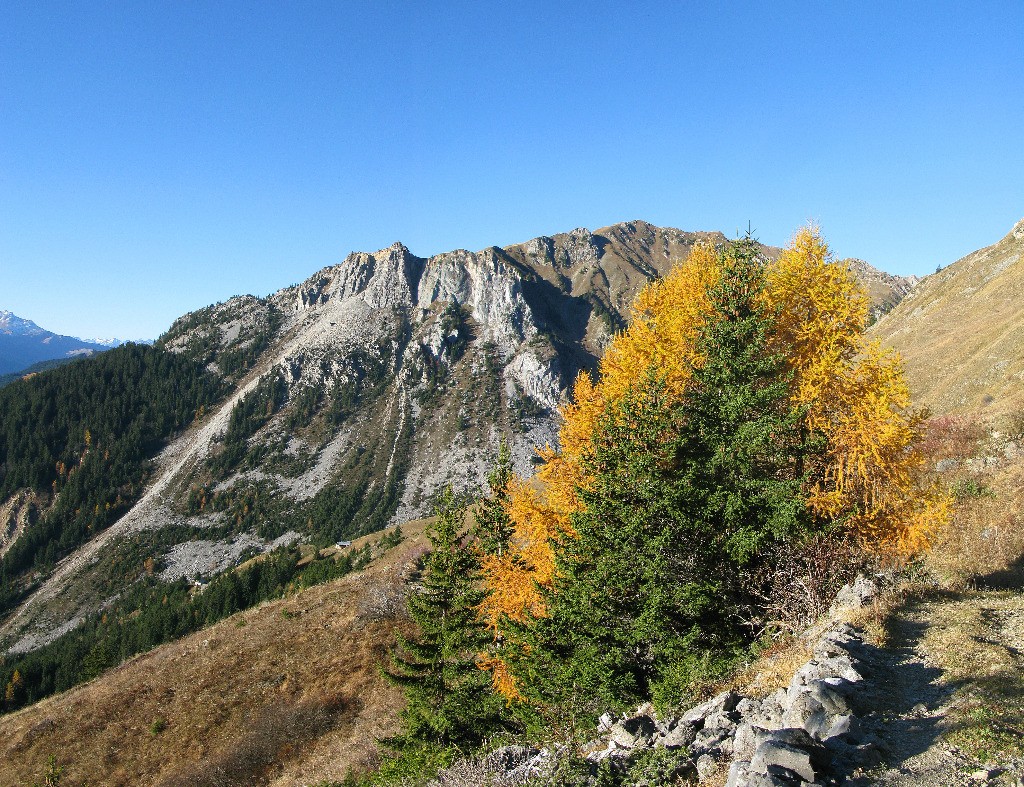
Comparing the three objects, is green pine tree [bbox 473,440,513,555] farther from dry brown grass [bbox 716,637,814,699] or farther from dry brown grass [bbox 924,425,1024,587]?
dry brown grass [bbox 924,425,1024,587]

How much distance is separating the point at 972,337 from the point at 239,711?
253 ft

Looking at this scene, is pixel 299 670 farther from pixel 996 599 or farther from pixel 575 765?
pixel 996 599

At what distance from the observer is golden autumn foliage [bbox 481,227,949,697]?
585 inches

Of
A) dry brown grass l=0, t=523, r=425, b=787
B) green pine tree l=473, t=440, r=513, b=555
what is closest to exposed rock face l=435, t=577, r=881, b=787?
green pine tree l=473, t=440, r=513, b=555

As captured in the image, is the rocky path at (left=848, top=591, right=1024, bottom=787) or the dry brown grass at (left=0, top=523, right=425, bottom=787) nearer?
the rocky path at (left=848, top=591, right=1024, bottom=787)

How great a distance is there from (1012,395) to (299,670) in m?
53.0

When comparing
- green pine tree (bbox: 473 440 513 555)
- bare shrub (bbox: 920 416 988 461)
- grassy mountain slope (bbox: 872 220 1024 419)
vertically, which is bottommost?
green pine tree (bbox: 473 440 513 555)

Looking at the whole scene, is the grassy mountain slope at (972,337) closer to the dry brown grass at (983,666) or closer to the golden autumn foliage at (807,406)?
the golden autumn foliage at (807,406)

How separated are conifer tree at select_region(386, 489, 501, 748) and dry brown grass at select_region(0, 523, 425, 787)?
30.7 ft

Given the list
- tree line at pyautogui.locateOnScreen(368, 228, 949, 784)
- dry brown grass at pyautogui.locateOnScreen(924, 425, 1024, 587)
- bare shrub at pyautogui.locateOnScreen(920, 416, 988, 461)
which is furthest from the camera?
bare shrub at pyautogui.locateOnScreen(920, 416, 988, 461)

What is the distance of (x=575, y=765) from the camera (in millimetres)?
8797

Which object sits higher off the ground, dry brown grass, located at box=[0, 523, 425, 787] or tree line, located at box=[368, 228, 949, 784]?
tree line, located at box=[368, 228, 949, 784]

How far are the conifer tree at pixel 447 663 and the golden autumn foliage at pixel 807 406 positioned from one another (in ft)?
2.88

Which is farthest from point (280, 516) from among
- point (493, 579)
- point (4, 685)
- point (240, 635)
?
point (493, 579)
